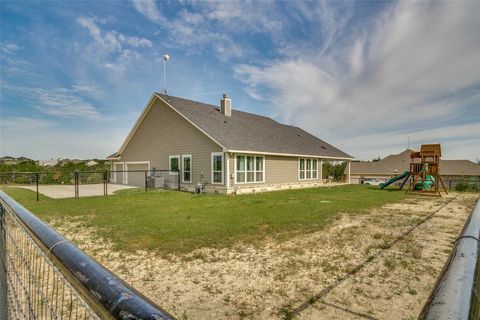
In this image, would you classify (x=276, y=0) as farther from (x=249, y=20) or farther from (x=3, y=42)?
(x=3, y=42)

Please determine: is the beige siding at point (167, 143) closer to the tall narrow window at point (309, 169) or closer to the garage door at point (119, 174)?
the garage door at point (119, 174)

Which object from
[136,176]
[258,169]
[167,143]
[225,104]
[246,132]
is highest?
[225,104]

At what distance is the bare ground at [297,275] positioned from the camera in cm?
367

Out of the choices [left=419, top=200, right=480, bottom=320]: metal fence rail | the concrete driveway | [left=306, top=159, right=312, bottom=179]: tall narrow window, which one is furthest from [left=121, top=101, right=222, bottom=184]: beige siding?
[left=419, top=200, right=480, bottom=320]: metal fence rail

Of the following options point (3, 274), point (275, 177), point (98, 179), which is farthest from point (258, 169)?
point (98, 179)

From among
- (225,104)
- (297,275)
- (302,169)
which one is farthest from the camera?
(302,169)

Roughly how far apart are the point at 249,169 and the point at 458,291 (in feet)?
57.7

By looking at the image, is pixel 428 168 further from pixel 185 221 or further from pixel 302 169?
pixel 185 221

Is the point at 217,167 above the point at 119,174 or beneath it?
above

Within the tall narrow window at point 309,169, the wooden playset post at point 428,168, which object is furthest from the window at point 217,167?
the wooden playset post at point 428,168

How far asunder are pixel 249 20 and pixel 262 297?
1513cm

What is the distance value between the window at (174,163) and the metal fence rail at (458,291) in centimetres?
1905

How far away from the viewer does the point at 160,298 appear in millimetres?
3920

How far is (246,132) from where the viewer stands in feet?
67.6
